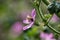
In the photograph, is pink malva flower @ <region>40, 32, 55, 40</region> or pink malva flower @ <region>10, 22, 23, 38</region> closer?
pink malva flower @ <region>40, 32, 55, 40</region>

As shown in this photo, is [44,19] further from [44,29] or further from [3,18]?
[3,18]

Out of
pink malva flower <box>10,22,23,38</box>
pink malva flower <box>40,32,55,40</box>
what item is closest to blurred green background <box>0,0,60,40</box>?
pink malva flower <box>10,22,23,38</box>

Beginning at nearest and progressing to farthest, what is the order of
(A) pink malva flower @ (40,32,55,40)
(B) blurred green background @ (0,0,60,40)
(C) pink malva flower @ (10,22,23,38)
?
A: (A) pink malva flower @ (40,32,55,40) → (C) pink malva flower @ (10,22,23,38) → (B) blurred green background @ (0,0,60,40)

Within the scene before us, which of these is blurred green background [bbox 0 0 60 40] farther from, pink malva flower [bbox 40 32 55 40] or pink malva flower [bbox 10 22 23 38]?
pink malva flower [bbox 40 32 55 40]

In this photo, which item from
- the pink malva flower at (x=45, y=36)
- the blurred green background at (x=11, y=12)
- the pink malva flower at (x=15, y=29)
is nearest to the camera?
the pink malva flower at (x=45, y=36)

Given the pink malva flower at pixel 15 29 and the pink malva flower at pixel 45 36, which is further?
the pink malva flower at pixel 15 29

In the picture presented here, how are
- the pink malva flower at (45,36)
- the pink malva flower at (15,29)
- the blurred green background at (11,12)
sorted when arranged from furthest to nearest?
the blurred green background at (11,12) → the pink malva flower at (15,29) → the pink malva flower at (45,36)

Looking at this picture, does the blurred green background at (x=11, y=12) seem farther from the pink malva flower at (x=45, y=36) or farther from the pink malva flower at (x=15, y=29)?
the pink malva flower at (x=45, y=36)

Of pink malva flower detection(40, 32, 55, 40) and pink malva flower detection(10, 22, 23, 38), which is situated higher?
pink malva flower detection(40, 32, 55, 40)

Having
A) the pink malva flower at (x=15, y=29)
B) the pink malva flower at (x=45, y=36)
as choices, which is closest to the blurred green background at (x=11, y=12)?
the pink malva flower at (x=15, y=29)

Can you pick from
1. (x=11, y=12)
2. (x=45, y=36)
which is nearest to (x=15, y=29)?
(x=11, y=12)

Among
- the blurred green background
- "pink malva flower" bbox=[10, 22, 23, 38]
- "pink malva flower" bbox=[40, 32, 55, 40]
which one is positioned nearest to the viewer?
"pink malva flower" bbox=[40, 32, 55, 40]
